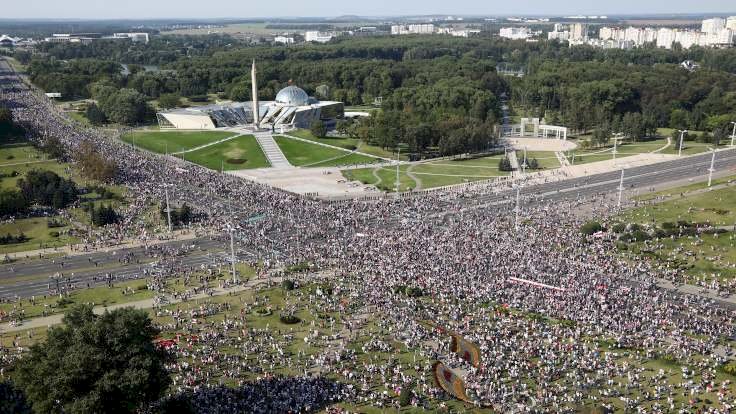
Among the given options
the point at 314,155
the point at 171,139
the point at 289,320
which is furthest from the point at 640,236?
the point at 171,139

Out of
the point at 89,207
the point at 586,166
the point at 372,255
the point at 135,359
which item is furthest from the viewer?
the point at 586,166

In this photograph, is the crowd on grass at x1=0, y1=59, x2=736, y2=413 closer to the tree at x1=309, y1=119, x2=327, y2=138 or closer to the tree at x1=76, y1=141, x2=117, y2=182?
the tree at x1=76, y1=141, x2=117, y2=182

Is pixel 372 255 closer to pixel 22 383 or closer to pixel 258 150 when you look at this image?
pixel 22 383

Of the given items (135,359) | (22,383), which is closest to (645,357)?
(135,359)

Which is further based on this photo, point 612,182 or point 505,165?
point 505,165

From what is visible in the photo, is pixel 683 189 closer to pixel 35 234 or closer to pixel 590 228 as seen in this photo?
pixel 590 228

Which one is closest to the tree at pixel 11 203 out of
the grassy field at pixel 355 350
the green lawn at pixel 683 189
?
the grassy field at pixel 355 350

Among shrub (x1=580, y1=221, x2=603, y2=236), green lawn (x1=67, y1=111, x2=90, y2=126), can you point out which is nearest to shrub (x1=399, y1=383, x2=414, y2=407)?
shrub (x1=580, y1=221, x2=603, y2=236)
